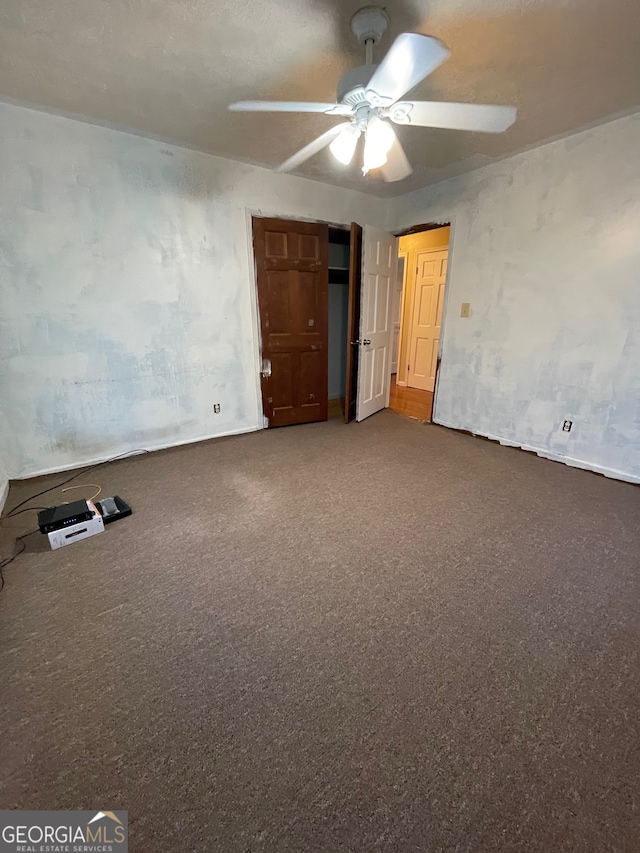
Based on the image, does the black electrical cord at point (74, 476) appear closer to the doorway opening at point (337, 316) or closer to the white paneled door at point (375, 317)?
the doorway opening at point (337, 316)

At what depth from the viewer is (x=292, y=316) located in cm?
365

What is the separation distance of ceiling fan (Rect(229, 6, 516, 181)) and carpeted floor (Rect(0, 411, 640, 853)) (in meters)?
2.10

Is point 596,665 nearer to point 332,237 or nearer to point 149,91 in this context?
point 149,91

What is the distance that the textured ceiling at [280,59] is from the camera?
1.49 meters

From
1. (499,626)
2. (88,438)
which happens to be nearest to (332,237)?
(88,438)

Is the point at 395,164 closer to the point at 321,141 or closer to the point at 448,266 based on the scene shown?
the point at 321,141

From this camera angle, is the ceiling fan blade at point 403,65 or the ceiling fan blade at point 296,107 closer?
the ceiling fan blade at point 403,65

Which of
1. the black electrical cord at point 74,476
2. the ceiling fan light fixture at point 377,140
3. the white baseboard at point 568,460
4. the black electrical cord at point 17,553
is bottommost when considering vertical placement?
the black electrical cord at point 17,553

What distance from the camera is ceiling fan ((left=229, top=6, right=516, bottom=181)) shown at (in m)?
1.29

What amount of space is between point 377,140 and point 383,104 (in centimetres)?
18

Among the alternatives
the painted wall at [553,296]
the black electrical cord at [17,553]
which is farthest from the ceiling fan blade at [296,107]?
the black electrical cord at [17,553]

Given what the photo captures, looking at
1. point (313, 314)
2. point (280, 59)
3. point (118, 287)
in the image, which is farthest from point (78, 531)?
point (313, 314)

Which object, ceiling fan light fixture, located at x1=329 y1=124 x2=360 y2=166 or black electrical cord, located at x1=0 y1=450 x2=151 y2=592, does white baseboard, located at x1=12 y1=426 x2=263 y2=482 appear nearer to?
black electrical cord, located at x1=0 y1=450 x2=151 y2=592

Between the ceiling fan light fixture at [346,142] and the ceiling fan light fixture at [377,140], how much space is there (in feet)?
0.29
